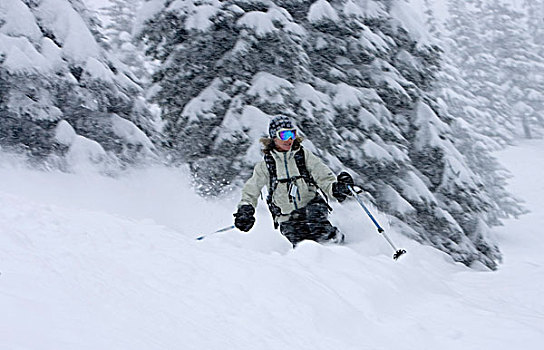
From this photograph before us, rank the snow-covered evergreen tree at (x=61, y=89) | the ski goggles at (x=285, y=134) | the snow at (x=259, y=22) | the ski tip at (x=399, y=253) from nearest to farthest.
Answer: the ski tip at (x=399, y=253) → the ski goggles at (x=285, y=134) → the snow at (x=259, y=22) → the snow-covered evergreen tree at (x=61, y=89)

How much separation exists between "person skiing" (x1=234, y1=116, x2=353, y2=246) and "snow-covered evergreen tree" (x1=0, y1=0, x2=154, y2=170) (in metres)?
6.62

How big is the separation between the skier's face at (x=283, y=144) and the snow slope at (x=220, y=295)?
1320mm

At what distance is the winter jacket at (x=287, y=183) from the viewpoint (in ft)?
23.2

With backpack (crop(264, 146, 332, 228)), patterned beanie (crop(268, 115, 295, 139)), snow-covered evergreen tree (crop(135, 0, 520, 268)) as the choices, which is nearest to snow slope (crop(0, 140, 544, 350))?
backpack (crop(264, 146, 332, 228))

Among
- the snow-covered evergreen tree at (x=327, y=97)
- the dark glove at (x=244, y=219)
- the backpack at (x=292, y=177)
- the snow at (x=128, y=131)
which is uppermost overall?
the backpack at (x=292, y=177)

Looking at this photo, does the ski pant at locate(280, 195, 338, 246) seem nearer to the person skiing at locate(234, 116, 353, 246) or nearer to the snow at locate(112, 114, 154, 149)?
the person skiing at locate(234, 116, 353, 246)

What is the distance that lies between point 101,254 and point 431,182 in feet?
29.4

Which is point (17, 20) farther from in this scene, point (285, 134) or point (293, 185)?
point (293, 185)

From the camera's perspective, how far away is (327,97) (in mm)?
11711

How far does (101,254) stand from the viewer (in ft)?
18.7

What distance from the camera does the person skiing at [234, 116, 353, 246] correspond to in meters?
6.98

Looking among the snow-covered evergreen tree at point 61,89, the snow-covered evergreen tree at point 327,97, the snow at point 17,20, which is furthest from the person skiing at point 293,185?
the snow at point 17,20

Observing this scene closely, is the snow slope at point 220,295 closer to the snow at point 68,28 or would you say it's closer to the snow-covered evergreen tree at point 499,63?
the snow at point 68,28

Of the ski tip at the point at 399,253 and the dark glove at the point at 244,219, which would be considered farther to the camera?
the dark glove at the point at 244,219
